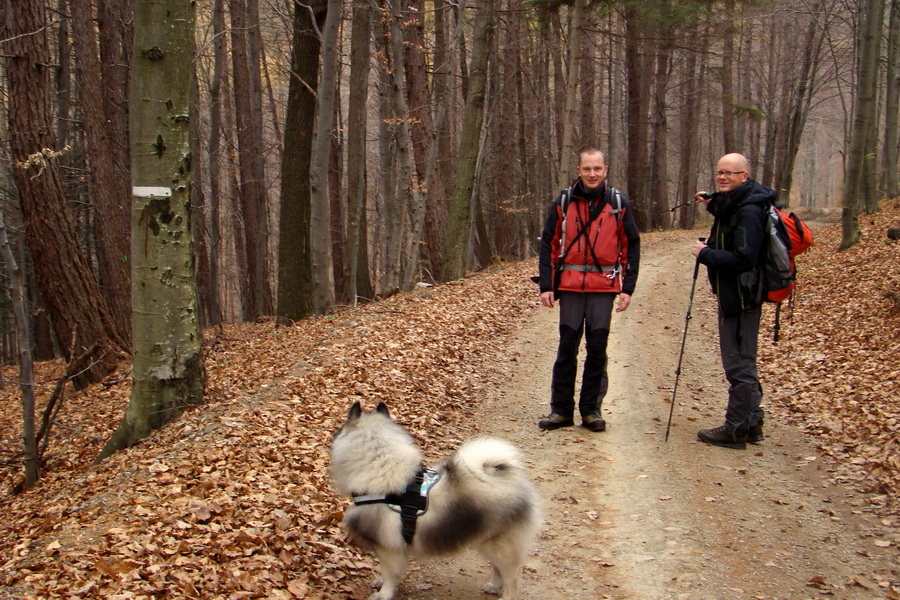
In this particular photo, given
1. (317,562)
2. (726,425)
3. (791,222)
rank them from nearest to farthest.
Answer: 1. (317,562)
2. (791,222)
3. (726,425)

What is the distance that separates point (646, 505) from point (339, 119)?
2234 centimetres

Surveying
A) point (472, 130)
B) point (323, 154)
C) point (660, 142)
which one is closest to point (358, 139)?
point (472, 130)

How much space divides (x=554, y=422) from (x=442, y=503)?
10.6 feet

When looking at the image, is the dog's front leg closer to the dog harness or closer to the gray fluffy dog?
the gray fluffy dog

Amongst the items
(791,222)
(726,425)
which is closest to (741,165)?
(791,222)

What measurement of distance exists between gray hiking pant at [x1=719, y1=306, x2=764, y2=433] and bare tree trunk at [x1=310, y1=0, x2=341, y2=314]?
7645mm

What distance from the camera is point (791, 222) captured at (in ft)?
19.2

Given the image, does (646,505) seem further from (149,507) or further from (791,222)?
(149,507)

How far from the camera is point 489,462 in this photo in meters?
3.75

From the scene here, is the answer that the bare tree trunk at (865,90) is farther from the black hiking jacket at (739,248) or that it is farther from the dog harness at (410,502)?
the dog harness at (410,502)

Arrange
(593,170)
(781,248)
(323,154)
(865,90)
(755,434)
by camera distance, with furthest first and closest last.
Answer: (865,90) → (323,154) → (755,434) → (593,170) → (781,248)

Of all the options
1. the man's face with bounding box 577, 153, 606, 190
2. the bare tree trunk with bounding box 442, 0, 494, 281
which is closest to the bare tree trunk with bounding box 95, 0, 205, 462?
the man's face with bounding box 577, 153, 606, 190

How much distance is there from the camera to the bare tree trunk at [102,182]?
42.1 feet

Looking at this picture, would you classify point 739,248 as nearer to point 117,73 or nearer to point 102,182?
point 102,182
